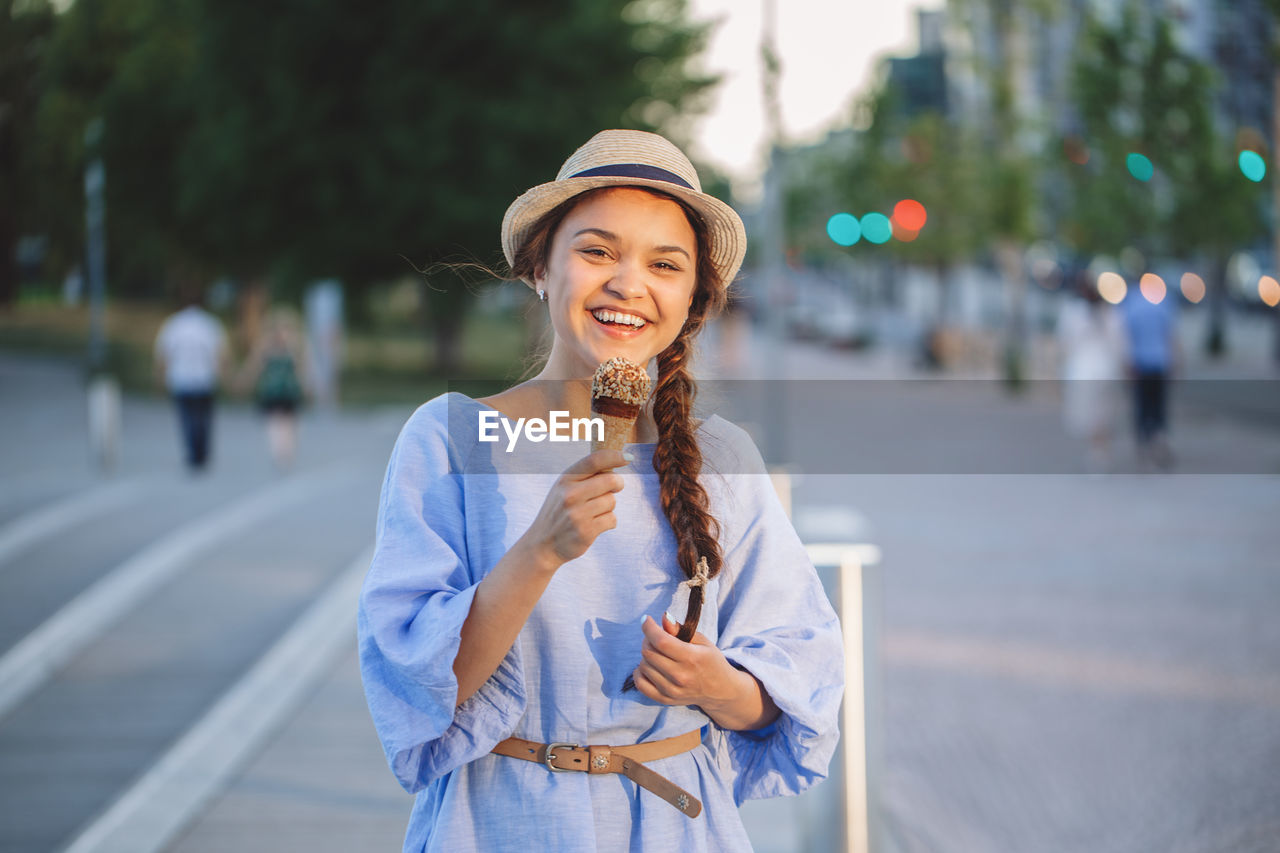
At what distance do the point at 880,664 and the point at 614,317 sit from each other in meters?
3.40

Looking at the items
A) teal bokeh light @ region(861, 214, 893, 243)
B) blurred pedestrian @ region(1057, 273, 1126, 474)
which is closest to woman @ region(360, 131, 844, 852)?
blurred pedestrian @ region(1057, 273, 1126, 474)

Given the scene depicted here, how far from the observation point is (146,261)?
46.7m

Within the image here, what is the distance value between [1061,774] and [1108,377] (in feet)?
34.0

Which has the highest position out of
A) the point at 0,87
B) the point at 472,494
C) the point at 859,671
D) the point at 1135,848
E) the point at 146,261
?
the point at 0,87

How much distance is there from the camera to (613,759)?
1902mm

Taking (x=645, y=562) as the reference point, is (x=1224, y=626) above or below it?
below

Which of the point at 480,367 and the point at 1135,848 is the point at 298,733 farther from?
the point at 480,367

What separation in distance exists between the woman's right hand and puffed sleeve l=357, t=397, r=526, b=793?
0.17m

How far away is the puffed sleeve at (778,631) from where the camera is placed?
1.93m

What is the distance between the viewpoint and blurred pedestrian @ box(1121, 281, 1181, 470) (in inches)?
563

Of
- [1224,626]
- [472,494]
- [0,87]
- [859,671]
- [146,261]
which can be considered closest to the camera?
[472,494]

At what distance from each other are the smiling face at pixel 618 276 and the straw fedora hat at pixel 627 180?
1.4 inches

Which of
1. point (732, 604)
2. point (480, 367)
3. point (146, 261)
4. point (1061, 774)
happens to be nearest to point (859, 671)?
point (1061, 774)

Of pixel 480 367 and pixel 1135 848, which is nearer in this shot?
pixel 1135 848
